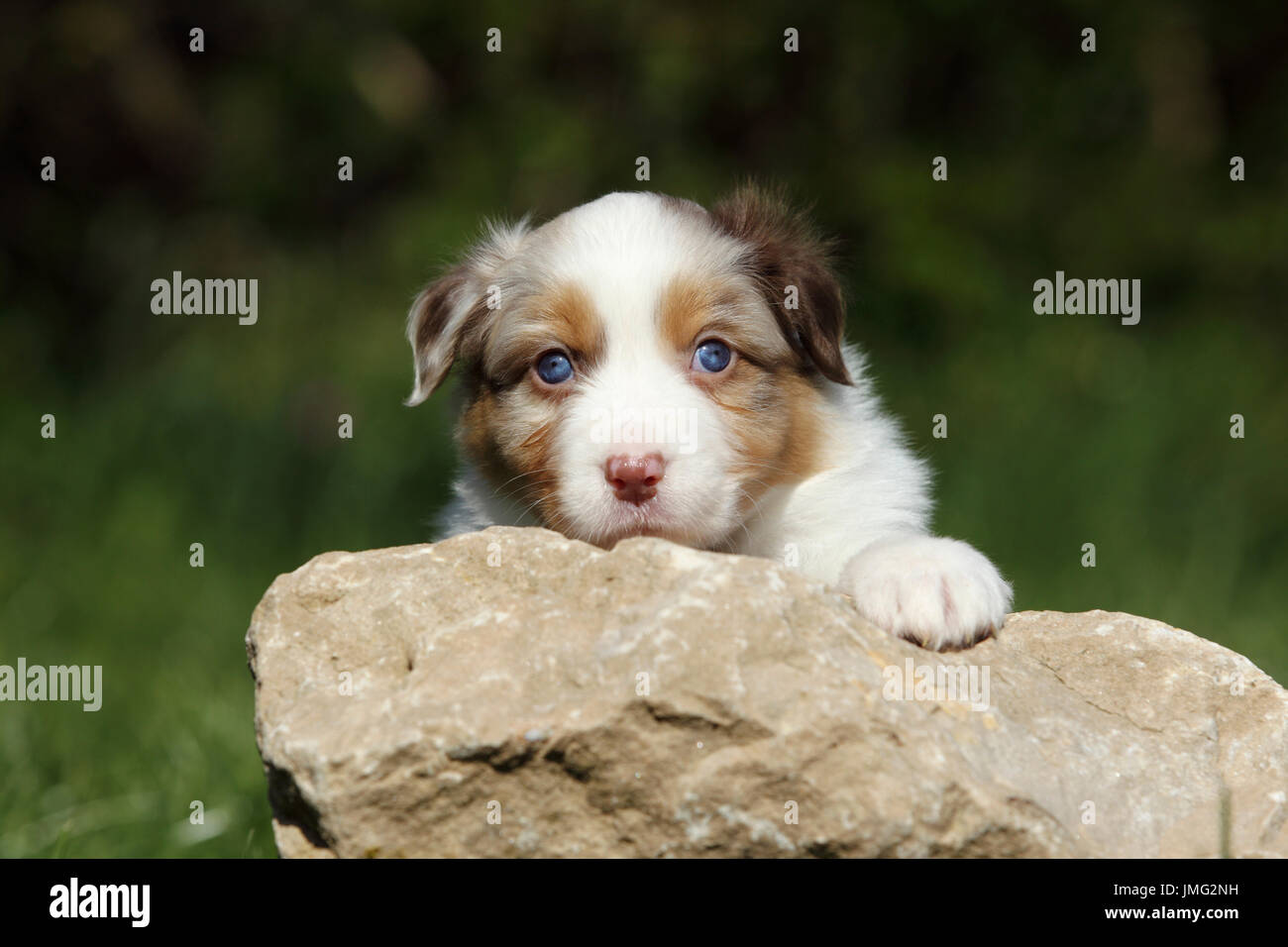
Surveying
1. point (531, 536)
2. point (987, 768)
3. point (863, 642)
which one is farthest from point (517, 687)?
point (987, 768)

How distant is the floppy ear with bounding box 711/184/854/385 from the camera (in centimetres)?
445

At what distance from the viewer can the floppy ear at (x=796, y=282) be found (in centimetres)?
445

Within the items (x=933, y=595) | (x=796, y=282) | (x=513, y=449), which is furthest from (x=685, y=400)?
(x=933, y=595)

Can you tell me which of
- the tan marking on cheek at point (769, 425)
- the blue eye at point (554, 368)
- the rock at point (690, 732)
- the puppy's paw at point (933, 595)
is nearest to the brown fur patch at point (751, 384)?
the tan marking on cheek at point (769, 425)

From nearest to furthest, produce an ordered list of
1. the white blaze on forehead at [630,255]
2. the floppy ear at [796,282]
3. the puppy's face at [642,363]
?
the puppy's face at [642,363] < the white blaze on forehead at [630,255] < the floppy ear at [796,282]

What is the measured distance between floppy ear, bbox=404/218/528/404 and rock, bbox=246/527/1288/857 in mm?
1491

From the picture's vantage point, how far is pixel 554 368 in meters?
4.21

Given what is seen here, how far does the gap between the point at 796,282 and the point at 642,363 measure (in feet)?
2.40

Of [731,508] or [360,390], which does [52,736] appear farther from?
[360,390]

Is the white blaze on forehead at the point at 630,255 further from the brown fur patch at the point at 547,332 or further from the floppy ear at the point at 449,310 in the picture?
the floppy ear at the point at 449,310

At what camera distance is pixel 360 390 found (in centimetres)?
923

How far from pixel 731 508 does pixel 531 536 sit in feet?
2.72

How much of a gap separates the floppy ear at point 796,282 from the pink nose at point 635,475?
911 millimetres

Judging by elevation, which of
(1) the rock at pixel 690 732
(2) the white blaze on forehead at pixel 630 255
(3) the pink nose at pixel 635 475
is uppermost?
(2) the white blaze on forehead at pixel 630 255
